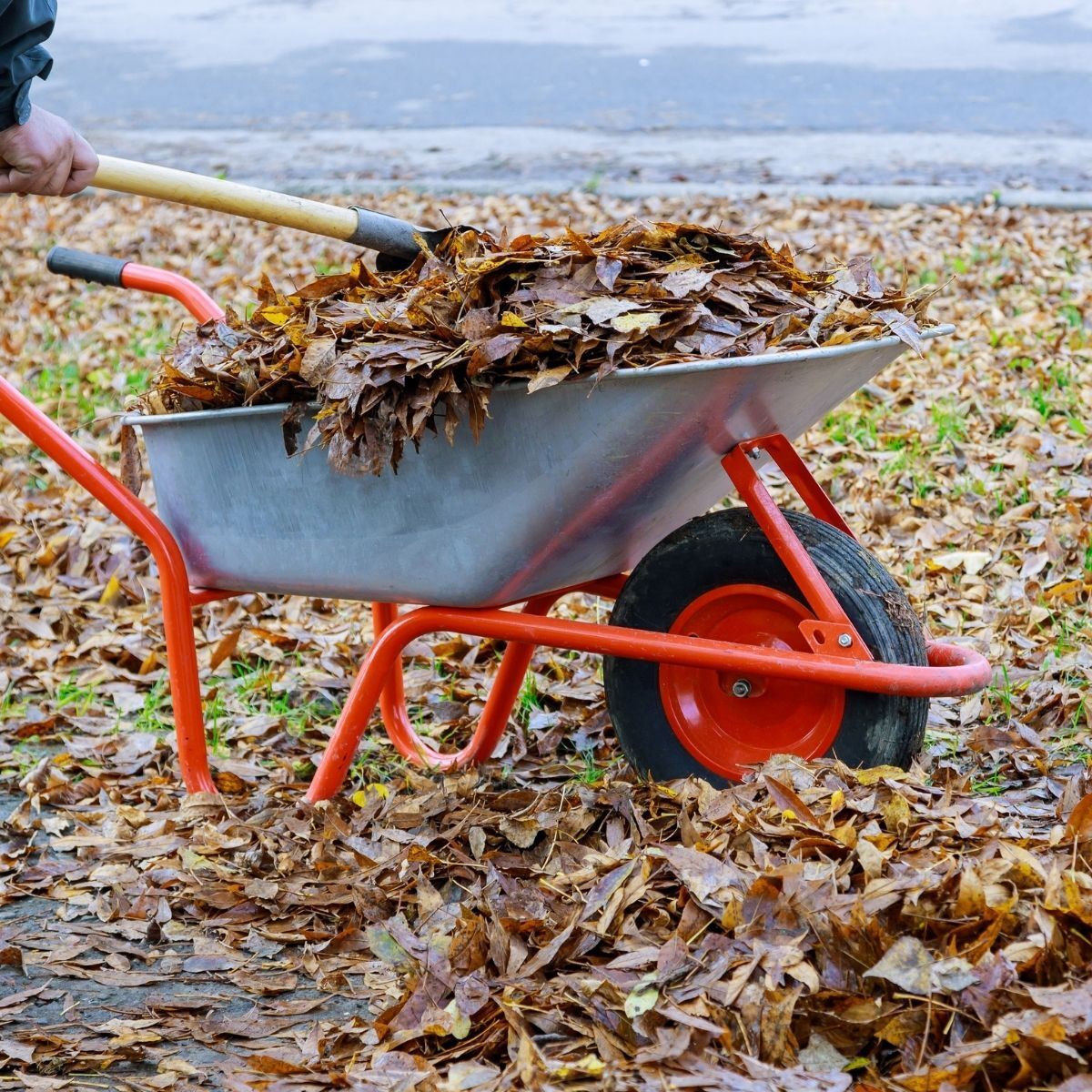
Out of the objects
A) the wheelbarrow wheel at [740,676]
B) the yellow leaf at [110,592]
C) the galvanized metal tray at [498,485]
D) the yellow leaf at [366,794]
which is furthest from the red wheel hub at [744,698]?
the yellow leaf at [110,592]

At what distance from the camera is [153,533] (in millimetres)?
2779

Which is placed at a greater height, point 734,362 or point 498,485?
point 734,362

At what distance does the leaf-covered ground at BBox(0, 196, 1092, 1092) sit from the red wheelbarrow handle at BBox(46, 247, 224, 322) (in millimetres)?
242

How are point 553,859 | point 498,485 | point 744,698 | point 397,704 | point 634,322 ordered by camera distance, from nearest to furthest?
point 634,322 < point 498,485 < point 553,859 < point 744,698 < point 397,704

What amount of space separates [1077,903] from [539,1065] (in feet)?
2.57

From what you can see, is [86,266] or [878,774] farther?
[86,266]

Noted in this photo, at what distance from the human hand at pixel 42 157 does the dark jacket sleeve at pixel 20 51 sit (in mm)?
37

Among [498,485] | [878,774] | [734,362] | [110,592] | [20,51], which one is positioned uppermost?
[20,51]

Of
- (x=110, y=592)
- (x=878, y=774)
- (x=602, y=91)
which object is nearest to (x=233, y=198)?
(x=878, y=774)

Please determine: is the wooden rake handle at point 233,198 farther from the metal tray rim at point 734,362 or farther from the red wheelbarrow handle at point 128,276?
the metal tray rim at point 734,362

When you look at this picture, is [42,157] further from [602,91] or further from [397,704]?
[602,91]

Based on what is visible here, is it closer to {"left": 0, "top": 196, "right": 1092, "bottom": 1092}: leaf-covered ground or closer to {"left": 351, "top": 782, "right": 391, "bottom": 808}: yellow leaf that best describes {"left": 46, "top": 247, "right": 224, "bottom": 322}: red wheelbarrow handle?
{"left": 0, "top": 196, "right": 1092, "bottom": 1092}: leaf-covered ground

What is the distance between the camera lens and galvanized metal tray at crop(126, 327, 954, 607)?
2.31m

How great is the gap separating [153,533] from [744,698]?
1194 mm
